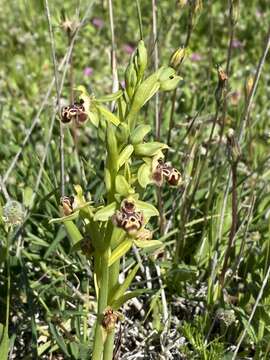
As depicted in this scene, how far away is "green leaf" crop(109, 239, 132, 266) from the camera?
1.34m

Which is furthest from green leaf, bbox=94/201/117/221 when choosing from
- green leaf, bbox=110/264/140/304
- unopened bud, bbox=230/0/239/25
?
unopened bud, bbox=230/0/239/25

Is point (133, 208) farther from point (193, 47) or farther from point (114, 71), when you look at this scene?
point (193, 47)

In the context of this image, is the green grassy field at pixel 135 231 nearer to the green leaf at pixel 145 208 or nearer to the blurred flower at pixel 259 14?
the green leaf at pixel 145 208

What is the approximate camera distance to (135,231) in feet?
3.87

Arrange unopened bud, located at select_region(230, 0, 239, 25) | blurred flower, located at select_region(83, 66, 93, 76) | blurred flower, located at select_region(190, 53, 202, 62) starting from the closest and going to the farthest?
unopened bud, located at select_region(230, 0, 239, 25) < blurred flower, located at select_region(83, 66, 93, 76) < blurred flower, located at select_region(190, 53, 202, 62)

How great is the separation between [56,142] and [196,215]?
62 cm

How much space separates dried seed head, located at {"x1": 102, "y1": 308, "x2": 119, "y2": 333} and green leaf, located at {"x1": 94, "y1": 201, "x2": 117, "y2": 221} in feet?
0.82

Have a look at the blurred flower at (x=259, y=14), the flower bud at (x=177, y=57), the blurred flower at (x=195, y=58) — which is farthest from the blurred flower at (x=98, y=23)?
the flower bud at (x=177, y=57)

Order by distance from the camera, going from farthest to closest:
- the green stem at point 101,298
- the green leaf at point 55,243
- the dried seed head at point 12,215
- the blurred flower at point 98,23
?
1. the blurred flower at point 98,23
2. the green leaf at point 55,243
3. the dried seed head at point 12,215
4. the green stem at point 101,298

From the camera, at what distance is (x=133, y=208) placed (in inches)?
48.1

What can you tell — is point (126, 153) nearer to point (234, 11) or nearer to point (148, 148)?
point (148, 148)

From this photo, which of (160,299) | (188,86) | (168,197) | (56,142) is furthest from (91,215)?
(188,86)

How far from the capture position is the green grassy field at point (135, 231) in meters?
1.32

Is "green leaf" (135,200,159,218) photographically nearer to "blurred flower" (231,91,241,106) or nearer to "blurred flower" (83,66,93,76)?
"blurred flower" (231,91,241,106)
